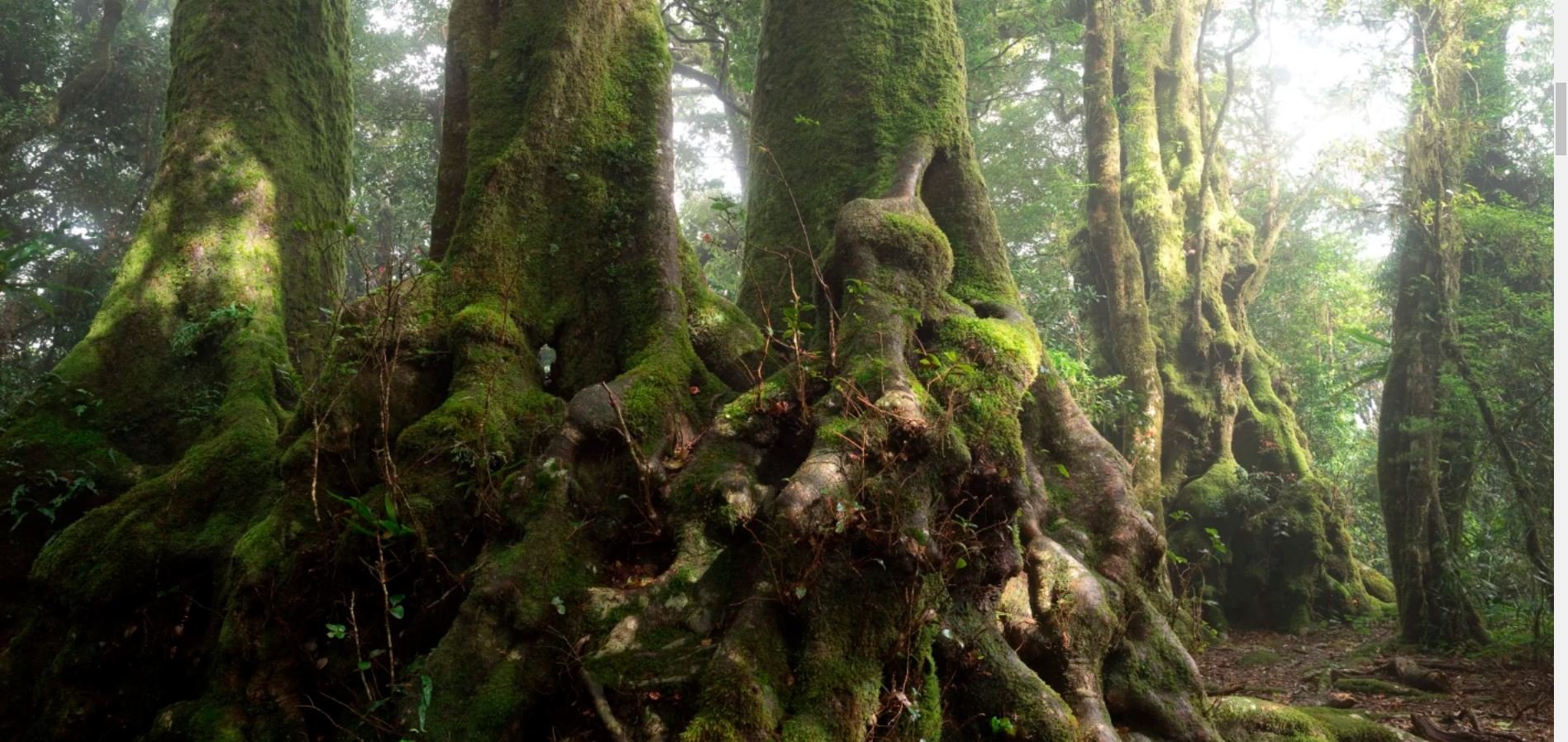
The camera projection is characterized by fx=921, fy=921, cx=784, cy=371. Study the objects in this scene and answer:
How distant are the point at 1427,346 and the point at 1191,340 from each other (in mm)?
4198

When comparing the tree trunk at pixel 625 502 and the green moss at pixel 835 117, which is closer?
the tree trunk at pixel 625 502

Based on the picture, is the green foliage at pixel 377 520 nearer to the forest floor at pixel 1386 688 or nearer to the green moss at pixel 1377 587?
the forest floor at pixel 1386 688

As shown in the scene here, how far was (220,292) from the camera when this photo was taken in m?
6.52

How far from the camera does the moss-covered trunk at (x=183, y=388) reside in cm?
478

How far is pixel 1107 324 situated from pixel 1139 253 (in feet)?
4.06

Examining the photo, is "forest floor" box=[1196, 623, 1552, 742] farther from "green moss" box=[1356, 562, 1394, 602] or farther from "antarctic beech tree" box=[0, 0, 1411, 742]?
"antarctic beech tree" box=[0, 0, 1411, 742]

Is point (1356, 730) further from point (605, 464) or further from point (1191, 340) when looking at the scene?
point (1191, 340)

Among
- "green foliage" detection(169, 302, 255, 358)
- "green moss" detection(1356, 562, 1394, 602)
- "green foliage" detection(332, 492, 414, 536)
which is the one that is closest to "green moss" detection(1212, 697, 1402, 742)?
"green foliage" detection(332, 492, 414, 536)

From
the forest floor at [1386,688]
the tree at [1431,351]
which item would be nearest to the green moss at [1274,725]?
the forest floor at [1386,688]

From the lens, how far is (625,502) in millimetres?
4305

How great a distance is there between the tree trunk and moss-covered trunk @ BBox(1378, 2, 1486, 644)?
562cm

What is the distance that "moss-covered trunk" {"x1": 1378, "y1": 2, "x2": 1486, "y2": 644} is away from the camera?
8.88 m

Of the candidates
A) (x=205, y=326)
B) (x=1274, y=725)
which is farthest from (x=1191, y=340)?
(x=205, y=326)

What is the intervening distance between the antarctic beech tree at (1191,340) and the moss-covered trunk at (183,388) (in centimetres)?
961
